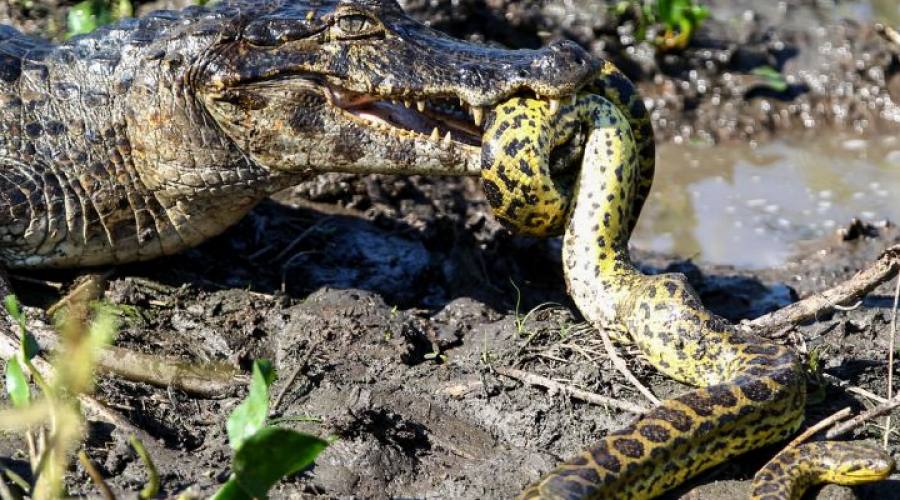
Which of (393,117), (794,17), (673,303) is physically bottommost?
(794,17)

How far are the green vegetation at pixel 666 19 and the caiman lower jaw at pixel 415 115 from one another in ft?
14.3

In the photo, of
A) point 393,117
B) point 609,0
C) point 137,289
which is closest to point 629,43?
point 609,0

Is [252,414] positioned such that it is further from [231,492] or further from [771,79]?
[771,79]

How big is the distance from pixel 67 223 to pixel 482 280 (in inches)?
86.3

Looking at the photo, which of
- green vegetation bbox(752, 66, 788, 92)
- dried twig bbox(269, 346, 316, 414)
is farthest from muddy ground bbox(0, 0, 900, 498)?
green vegetation bbox(752, 66, 788, 92)

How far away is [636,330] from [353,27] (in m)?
1.91

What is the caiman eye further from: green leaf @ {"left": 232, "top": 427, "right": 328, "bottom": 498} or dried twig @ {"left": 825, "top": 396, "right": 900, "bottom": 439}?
dried twig @ {"left": 825, "top": 396, "right": 900, "bottom": 439}

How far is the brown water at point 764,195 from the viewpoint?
8203 mm

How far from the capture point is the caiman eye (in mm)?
5539

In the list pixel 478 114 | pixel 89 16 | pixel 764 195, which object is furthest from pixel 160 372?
pixel 764 195

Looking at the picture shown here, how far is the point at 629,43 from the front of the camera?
387 inches

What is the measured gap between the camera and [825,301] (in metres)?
5.30

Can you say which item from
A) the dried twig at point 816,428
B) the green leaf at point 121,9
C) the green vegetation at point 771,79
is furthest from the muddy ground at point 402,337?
the green vegetation at point 771,79

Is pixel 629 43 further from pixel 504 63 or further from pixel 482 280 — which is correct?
pixel 504 63
